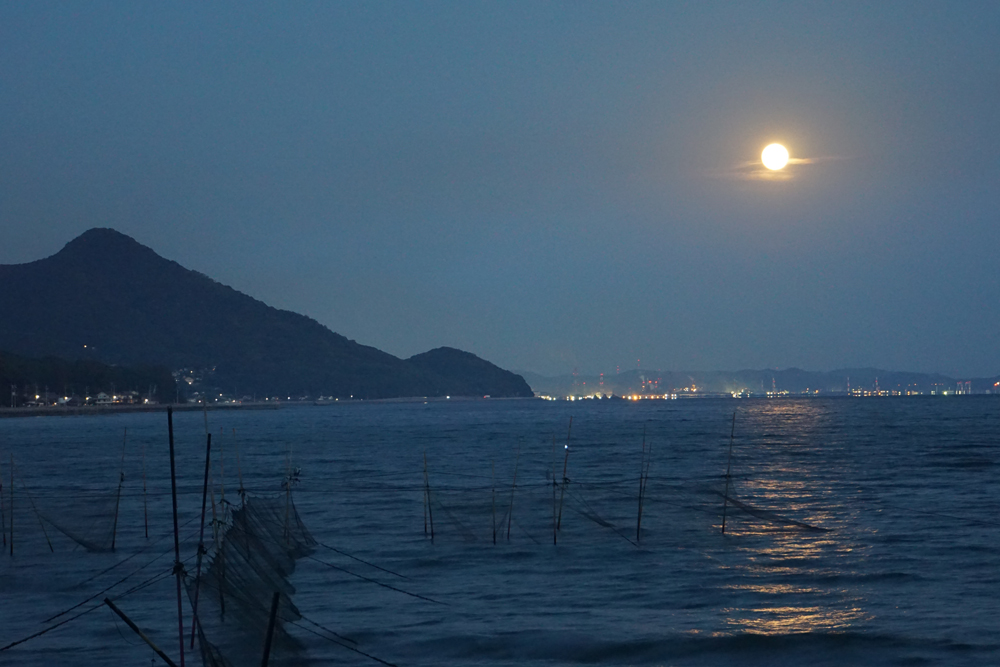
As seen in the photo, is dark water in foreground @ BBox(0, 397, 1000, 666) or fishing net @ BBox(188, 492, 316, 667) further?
dark water in foreground @ BBox(0, 397, 1000, 666)

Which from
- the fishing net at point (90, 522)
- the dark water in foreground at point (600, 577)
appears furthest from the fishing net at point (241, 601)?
the fishing net at point (90, 522)

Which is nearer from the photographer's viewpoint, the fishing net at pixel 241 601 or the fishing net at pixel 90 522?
the fishing net at pixel 241 601

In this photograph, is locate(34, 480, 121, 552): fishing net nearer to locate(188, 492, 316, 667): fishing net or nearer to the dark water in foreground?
the dark water in foreground

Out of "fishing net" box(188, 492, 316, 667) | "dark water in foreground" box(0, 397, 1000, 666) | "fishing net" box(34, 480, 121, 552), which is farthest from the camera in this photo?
"fishing net" box(34, 480, 121, 552)

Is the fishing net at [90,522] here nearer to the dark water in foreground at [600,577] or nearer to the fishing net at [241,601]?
the dark water in foreground at [600,577]

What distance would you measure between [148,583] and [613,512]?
1946 cm

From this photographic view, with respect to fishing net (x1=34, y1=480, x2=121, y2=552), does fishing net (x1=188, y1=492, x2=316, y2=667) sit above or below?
above

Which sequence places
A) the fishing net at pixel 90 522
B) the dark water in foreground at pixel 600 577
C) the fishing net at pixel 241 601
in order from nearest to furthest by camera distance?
the fishing net at pixel 241 601, the dark water in foreground at pixel 600 577, the fishing net at pixel 90 522

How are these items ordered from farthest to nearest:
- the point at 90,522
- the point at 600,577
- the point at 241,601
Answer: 1. the point at 90,522
2. the point at 600,577
3. the point at 241,601

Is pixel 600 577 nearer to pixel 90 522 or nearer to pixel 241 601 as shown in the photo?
pixel 241 601

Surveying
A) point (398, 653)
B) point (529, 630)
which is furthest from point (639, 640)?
point (398, 653)

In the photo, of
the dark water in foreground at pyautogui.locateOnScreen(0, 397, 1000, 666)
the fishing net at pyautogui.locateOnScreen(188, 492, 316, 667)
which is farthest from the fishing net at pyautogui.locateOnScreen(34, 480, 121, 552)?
the fishing net at pyautogui.locateOnScreen(188, 492, 316, 667)

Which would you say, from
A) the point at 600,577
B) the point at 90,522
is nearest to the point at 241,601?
the point at 600,577

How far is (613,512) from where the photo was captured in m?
40.2
